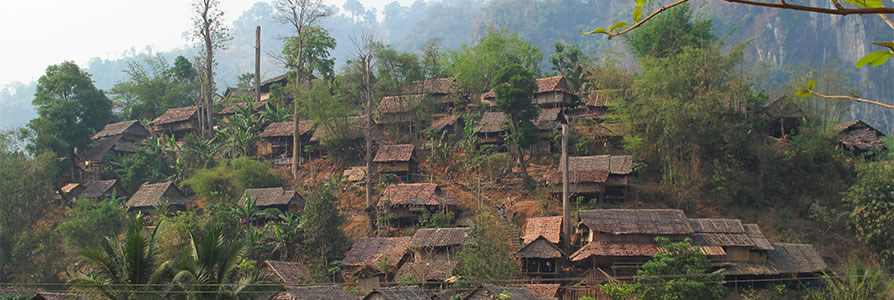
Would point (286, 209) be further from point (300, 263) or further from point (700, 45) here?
point (700, 45)

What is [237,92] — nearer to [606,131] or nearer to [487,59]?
[487,59]

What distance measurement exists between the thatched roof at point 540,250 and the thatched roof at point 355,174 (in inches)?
427

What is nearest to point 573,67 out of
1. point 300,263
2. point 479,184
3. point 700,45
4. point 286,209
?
point 700,45

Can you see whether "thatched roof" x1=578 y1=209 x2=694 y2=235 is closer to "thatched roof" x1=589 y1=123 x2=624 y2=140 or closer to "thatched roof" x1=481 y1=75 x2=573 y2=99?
"thatched roof" x1=589 y1=123 x2=624 y2=140

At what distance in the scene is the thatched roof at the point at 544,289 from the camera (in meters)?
21.2

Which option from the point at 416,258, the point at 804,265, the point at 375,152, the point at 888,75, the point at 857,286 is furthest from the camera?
the point at 888,75


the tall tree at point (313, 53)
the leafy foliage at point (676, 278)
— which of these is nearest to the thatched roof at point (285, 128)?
the tall tree at point (313, 53)

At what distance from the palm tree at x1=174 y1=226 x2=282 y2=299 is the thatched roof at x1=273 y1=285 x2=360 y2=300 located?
392 cm

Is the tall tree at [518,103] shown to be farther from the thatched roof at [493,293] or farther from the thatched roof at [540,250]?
the thatched roof at [493,293]

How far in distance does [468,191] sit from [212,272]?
17.2 meters

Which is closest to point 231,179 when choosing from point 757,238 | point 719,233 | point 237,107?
point 237,107

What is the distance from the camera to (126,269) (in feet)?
46.8

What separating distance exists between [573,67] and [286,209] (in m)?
20.2

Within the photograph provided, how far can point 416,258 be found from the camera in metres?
24.5
